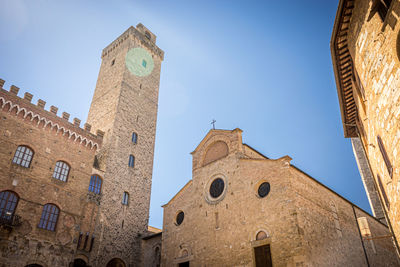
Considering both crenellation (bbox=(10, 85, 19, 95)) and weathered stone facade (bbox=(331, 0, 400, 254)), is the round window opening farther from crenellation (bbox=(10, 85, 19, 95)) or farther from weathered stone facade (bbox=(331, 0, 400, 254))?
crenellation (bbox=(10, 85, 19, 95))

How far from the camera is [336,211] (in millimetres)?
19297

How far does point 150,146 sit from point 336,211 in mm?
17097

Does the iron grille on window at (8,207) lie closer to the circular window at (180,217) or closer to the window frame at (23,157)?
the window frame at (23,157)

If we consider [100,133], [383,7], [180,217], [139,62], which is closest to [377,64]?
[383,7]

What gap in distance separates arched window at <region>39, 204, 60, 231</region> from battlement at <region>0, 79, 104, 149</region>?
523cm

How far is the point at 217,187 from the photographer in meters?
20.4

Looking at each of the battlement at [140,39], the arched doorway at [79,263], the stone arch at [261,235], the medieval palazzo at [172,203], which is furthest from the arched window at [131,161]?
the battlement at [140,39]

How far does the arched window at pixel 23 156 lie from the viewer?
18594 mm

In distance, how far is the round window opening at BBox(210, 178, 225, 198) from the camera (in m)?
20.0

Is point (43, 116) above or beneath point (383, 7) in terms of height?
above

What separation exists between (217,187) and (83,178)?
9.63 m

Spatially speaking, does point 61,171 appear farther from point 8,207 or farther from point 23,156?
point 8,207

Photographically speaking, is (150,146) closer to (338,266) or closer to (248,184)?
(248,184)

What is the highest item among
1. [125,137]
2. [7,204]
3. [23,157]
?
[125,137]
